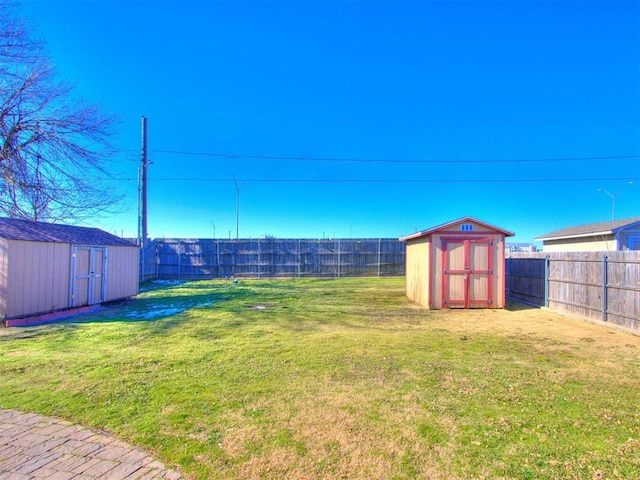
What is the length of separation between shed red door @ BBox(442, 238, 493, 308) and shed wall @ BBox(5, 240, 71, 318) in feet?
32.7

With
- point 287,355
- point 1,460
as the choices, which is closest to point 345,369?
point 287,355

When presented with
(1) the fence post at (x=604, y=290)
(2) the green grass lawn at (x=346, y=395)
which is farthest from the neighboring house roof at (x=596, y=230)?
(2) the green grass lawn at (x=346, y=395)

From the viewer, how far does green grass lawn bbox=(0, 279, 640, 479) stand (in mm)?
2262

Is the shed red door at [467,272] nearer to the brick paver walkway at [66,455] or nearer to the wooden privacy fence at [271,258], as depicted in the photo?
the brick paver walkway at [66,455]

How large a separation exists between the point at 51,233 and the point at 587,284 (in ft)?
42.6

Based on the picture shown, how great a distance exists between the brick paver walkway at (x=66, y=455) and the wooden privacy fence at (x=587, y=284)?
8.25 m

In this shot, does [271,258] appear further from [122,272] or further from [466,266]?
[466,266]

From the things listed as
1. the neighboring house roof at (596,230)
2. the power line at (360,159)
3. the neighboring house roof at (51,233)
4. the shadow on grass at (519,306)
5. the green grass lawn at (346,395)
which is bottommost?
the shadow on grass at (519,306)

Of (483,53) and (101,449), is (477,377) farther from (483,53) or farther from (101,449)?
(483,53)

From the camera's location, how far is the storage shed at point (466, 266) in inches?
367

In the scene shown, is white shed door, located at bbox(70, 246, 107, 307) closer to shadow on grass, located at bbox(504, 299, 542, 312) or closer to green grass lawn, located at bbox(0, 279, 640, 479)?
green grass lawn, located at bbox(0, 279, 640, 479)

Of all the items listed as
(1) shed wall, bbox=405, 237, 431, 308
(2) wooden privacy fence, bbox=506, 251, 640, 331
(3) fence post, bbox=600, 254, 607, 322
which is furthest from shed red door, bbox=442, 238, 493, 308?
(3) fence post, bbox=600, 254, 607, 322

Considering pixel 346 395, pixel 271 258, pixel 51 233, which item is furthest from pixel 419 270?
pixel 51 233

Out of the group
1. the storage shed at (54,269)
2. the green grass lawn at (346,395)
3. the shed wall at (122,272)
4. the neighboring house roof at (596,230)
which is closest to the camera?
the green grass lawn at (346,395)
